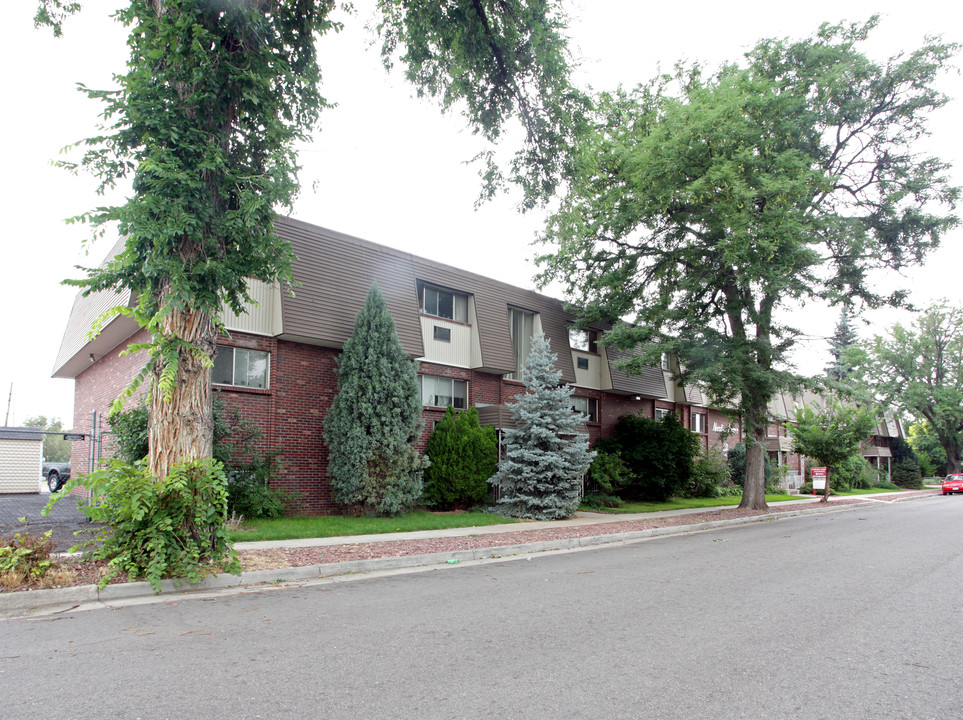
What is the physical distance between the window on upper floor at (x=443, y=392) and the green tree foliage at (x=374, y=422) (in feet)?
9.49

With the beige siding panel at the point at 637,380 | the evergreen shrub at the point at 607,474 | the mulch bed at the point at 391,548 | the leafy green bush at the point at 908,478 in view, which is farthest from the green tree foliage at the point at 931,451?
the mulch bed at the point at 391,548

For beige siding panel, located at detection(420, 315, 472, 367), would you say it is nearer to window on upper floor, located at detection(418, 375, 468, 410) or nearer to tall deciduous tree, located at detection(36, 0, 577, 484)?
window on upper floor, located at detection(418, 375, 468, 410)

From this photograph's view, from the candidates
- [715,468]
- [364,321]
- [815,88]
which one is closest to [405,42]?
[364,321]

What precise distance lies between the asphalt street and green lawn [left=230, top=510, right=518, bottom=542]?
3875 millimetres

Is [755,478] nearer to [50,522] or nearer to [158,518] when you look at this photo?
[158,518]

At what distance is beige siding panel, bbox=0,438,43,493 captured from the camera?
979 inches

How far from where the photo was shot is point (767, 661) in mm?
4648

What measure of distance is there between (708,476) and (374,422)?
59.3 ft

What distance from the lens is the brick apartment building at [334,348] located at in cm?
1513

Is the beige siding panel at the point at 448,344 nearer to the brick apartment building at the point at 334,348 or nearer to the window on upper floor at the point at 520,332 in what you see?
the brick apartment building at the point at 334,348

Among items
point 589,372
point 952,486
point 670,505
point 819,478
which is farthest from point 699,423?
point 952,486

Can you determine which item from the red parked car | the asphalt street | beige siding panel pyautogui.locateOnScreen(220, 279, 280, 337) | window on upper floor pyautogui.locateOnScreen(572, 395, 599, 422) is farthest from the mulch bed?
the red parked car

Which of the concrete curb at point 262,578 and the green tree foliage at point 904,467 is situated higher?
the concrete curb at point 262,578

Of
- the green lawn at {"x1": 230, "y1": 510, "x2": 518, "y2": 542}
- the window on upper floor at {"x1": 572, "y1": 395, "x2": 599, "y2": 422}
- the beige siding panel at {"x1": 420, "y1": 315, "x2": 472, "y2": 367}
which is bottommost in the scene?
the green lawn at {"x1": 230, "y1": 510, "x2": 518, "y2": 542}
